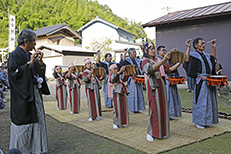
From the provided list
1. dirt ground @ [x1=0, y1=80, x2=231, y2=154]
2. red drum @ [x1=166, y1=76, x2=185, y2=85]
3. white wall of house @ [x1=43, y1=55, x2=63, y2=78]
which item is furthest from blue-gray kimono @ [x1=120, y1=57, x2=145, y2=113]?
white wall of house @ [x1=43, y1=55, x2=63, y2=78]

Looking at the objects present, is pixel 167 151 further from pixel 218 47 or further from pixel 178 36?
pixel 178 36

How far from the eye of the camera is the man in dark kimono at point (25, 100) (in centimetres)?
344

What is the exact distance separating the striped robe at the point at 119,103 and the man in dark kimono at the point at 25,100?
246 centimetres

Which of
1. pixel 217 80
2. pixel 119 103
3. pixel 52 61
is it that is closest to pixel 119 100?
pixel 119 103

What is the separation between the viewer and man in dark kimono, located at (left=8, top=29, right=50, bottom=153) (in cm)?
344

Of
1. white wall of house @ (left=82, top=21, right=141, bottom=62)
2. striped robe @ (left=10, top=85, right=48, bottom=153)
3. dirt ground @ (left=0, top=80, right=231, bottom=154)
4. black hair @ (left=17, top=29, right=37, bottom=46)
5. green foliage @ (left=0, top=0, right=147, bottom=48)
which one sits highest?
green foliage @ (left=0, top=0, right=147, bottom=48)

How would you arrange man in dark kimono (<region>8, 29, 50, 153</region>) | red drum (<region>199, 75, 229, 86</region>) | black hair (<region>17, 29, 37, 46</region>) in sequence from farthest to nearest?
red drum (<region>199, 75, 229, 86</region>)
black hair (<region>17, 29, 37, 46</region>)
man in dark kimono (<region>8, 29, 50, 153</region>)

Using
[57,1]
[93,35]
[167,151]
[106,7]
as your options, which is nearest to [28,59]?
[167,151]

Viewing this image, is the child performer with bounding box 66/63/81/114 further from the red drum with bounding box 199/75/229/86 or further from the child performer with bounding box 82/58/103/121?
the red drum with bounding box 199/75/229/86

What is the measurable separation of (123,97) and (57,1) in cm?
5618

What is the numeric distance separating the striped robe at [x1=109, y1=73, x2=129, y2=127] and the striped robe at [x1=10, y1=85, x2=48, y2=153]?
2.38m

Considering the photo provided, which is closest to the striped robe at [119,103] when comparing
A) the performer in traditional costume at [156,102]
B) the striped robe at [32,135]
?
the performer in traditional costume at [156,102]

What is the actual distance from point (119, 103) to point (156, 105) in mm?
1486

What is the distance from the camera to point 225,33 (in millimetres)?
11883
